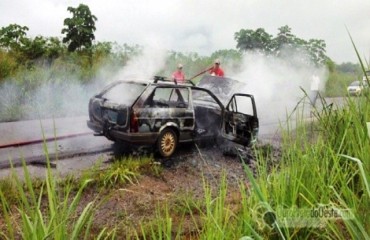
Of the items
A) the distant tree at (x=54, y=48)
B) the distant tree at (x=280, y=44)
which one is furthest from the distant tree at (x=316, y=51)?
the distant tree at (x=54, y=48)

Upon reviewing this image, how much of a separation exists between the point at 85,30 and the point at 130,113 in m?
16.0

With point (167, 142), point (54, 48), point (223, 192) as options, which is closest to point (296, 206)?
point (223, 192)

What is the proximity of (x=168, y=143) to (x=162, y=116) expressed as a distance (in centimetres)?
60

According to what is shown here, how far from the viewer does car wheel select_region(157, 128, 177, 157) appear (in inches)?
309

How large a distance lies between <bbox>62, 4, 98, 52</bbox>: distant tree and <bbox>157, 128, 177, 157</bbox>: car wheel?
1537cm

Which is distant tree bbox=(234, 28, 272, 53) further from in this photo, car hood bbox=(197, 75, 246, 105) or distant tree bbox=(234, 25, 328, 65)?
car hood bbox=(197, 75, 246, 105)

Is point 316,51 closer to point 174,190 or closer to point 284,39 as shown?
point 284,39

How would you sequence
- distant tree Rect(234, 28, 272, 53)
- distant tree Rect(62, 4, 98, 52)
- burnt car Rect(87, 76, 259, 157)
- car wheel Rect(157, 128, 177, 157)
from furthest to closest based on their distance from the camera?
distant tree Rect(234, 28, 272, 53) → distant tree Rect(62, 4, 98, 52) → car wheel Rect(157, 128, 177, 157) → burnt car Rect(87, 76, 259, 157)

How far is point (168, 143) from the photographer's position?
8039 millimetres

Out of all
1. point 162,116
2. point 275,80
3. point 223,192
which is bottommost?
point 223,192

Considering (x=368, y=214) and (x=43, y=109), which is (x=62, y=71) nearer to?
(x=43, y=109)

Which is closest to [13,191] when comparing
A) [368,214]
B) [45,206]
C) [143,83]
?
[45,206]

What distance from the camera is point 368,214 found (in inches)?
86.8

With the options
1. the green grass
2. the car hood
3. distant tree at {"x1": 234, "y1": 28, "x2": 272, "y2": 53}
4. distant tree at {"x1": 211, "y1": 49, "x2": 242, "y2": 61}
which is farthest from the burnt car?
distant tree at {"x1": 234, "y1": 28, "x2": 272, "y2": 53}
